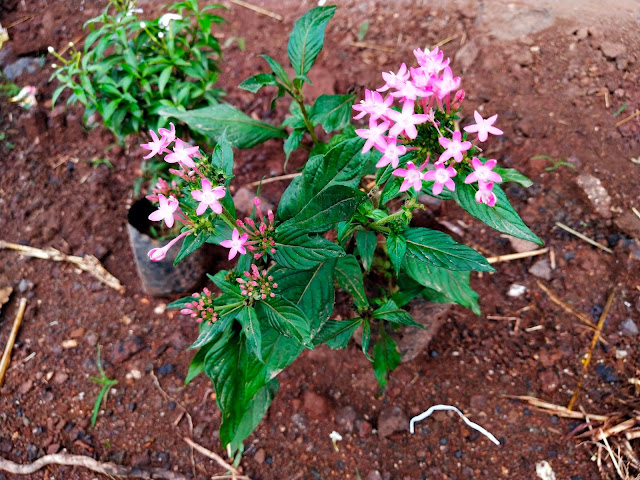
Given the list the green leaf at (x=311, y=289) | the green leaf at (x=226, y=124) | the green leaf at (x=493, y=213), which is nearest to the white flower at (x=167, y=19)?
the green leaf at (x=226, y=124)

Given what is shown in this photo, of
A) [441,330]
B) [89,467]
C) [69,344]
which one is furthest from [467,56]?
[89,467]

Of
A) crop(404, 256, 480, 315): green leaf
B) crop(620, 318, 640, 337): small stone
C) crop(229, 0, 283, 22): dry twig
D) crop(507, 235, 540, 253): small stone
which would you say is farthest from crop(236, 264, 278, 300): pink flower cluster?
crop(229, 0, 283, 22): dry twig

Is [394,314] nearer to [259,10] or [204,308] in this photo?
[204,308]

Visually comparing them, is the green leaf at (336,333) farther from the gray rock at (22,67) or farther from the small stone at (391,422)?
the gray rock at (22,67)

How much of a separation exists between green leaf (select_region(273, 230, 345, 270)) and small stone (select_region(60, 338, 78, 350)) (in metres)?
1.57

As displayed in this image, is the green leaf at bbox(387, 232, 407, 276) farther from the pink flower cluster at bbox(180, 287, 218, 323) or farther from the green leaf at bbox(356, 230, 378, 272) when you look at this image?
the pink flower cluster at bbox(180, 287, 218, 323)

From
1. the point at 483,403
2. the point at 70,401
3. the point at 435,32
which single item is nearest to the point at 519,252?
the point at 483,403

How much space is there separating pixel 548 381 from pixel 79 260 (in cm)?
230

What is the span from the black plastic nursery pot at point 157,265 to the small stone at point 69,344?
0.40 meters

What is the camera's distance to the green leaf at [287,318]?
1.38m

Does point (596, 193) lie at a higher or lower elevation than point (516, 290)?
higher

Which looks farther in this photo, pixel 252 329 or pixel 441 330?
pixel 441 330

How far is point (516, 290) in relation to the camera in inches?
98.7

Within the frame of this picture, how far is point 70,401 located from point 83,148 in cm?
152
